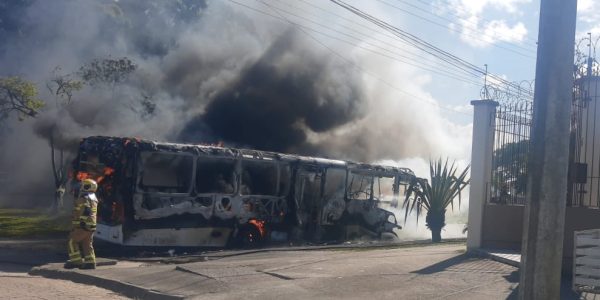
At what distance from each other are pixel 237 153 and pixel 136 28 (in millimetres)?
17445

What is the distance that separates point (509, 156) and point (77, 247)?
6.93m

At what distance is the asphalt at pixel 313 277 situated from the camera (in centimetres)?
854


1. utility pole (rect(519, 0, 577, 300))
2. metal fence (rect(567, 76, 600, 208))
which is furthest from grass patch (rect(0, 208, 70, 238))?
utility pole (rect(519, 0, 577, 300))

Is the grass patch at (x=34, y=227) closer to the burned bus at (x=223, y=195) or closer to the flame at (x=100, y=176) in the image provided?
the flame at (x=100, y=176)

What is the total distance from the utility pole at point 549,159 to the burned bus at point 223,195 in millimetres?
9160

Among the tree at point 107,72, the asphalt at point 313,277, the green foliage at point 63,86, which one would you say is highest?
the tree at point 107,72

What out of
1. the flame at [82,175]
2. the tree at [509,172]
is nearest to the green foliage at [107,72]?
the flame at [82,175]

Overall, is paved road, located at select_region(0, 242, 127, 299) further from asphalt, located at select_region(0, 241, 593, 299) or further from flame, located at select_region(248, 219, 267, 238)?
flame, located at select_region(248, 219, 267, 238)

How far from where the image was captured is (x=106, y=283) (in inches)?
373

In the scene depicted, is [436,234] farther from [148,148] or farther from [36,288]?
[36,288]

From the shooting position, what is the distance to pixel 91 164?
13578mm

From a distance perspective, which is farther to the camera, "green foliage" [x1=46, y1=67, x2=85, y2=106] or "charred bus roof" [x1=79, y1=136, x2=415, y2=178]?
"green foliage" [x1=46, y1=67, x2=85, y2=106]

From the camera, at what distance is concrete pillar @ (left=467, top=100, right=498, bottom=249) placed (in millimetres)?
11656

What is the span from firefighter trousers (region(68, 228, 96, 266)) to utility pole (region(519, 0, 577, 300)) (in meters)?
7.33
